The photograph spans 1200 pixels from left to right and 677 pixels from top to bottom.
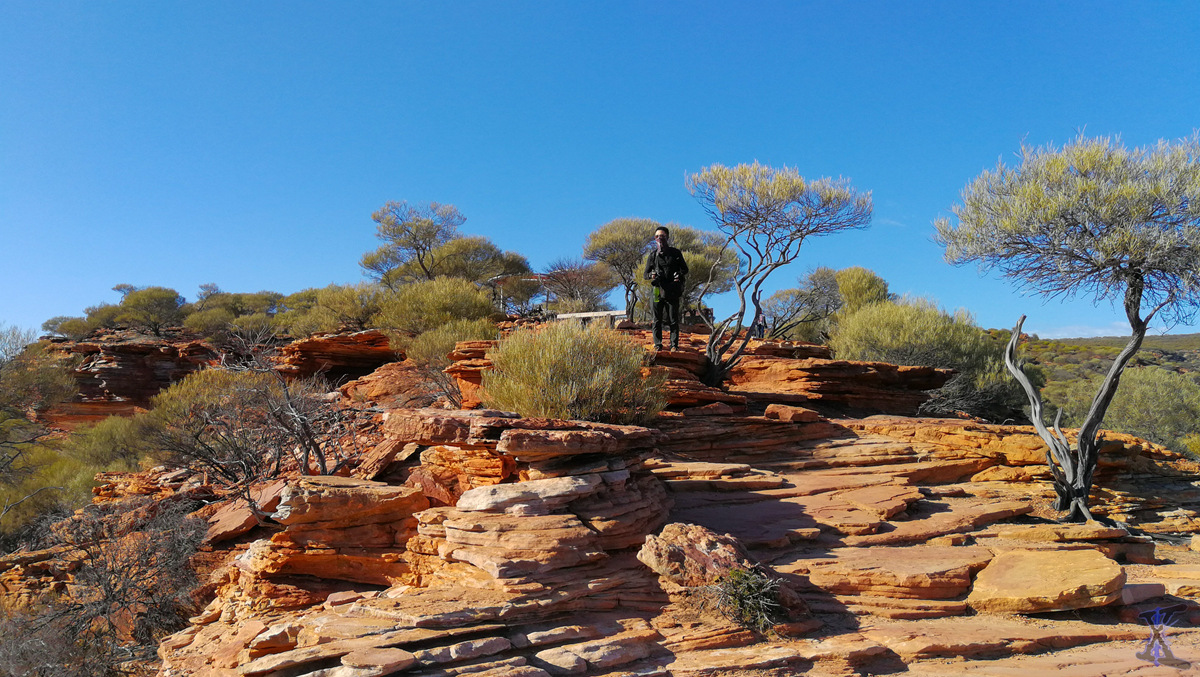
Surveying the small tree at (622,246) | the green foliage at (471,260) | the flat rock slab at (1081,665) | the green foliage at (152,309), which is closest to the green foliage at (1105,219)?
the flat rock slab at (1081,665)

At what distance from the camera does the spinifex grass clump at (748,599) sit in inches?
186

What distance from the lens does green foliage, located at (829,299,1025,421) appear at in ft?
53.9

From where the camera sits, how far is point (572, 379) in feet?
25.8

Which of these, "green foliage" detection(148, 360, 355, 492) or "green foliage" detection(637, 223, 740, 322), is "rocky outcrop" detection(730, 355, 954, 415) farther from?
"green foliage" detection(637, 223, 740, 322)

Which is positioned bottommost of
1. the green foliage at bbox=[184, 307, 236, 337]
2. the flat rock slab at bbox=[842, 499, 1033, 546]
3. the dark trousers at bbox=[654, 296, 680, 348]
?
the flat rock slab at bbox=[842, 499, 1033, 546]

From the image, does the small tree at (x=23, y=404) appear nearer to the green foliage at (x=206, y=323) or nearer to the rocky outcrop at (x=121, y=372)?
the rocky outcrop at (x=121, y=372)

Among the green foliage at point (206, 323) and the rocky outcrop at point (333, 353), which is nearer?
the rocky outcrop at point (333, 353)

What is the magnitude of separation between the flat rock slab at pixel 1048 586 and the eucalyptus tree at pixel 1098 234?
332 cm

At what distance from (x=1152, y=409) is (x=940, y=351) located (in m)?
8.85

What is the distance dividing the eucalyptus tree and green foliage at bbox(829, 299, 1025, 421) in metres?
6.93

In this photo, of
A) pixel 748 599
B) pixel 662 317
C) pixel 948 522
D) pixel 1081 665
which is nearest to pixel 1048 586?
pixel 1081 665

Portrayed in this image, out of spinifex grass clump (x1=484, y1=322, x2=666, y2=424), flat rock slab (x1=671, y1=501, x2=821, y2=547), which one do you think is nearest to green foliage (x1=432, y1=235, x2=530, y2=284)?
spinifex grass clump (x1=484, y1=322, x2=666, y2=424)

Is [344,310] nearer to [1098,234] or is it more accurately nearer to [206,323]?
[206,323]

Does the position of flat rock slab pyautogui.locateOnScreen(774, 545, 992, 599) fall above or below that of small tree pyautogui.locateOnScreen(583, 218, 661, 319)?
below
